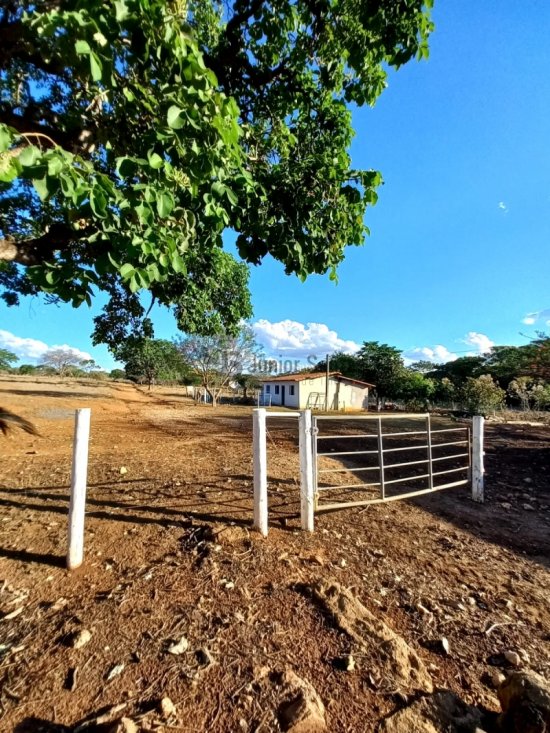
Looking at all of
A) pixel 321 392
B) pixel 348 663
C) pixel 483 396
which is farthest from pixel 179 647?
pixel 321 392

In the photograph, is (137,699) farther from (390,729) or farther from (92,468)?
(92,468)

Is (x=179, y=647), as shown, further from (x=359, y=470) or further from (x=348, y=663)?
(x=359, y=470)

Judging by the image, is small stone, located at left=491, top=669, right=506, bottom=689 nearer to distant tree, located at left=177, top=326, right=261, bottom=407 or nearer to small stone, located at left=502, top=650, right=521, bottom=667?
small stone, located at left=502, top=650, right=521, bottom=667

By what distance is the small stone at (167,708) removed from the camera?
1526 millimetres

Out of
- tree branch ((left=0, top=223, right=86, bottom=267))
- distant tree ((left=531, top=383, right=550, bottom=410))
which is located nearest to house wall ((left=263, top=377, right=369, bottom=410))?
distant tree ((left=531, top=383, right=550, bottom=410))

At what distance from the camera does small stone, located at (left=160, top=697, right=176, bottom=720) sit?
1.53 m

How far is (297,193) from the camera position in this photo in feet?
10.5

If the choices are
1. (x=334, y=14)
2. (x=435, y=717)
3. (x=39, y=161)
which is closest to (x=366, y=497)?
(x=435, y=717)

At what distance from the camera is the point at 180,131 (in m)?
2.10

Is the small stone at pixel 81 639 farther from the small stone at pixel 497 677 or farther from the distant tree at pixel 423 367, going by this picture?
Answer: the distant tree at pixel 423 367

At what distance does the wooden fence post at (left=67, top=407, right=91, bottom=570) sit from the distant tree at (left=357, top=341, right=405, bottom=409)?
35.0m

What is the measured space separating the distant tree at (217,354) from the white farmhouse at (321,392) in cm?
593

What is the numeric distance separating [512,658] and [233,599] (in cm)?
189

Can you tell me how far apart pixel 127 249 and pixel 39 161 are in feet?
1.94
